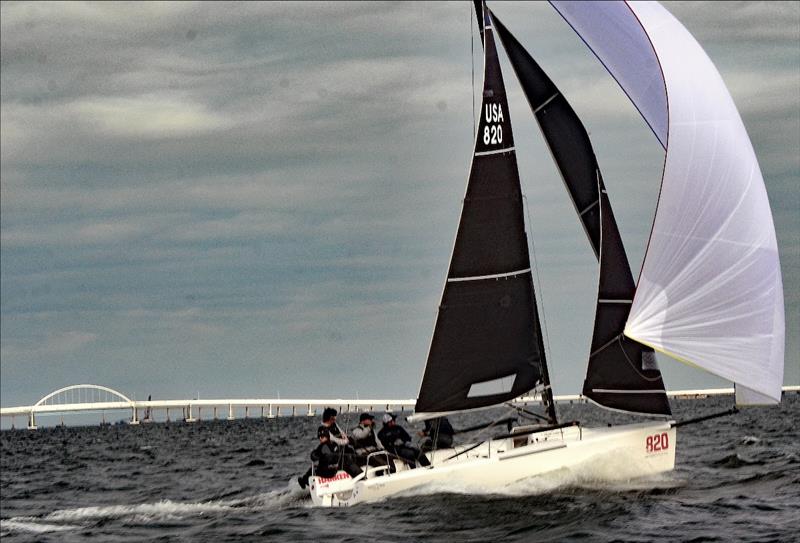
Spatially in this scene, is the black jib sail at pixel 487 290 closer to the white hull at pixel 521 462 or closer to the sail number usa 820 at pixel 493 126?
the sail number usa 820 at pixel 493 126

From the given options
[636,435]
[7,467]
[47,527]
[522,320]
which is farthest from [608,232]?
[7,467]

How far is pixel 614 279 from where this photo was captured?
23781 millimetres

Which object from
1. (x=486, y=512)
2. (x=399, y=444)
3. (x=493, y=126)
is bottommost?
(x=486, y=512)

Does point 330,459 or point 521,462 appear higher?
point 330,459

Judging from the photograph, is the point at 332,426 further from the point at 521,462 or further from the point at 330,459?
the point at 521,462

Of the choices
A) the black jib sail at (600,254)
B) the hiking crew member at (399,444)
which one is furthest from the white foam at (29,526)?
the black jib sail at (600,254)

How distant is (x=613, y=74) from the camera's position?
23.3 meters

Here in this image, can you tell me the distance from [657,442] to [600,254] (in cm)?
379

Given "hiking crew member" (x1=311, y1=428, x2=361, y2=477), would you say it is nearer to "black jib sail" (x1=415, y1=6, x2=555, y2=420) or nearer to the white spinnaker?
"black jib sail" (x1=415, y1=6, x2=555, y2=420)

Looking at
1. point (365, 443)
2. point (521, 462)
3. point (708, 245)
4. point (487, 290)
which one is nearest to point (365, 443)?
point (365, 443)

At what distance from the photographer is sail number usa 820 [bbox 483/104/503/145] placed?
906 inches

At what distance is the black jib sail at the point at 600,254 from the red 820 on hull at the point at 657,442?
1.90 ft

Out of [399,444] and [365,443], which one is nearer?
[365,443]

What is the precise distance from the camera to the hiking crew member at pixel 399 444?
22859mm
